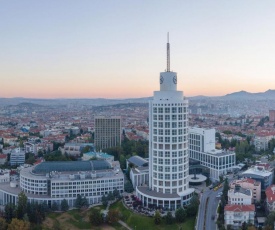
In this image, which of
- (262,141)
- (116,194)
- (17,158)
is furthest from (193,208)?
(262,141)

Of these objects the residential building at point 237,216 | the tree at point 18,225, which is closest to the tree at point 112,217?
the tree at point 18,225

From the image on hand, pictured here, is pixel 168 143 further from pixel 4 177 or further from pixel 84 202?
pixel 4 177

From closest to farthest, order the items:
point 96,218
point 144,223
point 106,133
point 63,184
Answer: point 144,223 → point 96,218 → point 63,184 → point 106,133

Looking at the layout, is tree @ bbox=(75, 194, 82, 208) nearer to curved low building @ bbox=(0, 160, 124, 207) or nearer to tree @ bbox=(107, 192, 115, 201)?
curved low building @ bbox=(0, 160, 124, 207)

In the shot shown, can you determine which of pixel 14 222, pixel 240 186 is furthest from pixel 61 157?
pixel 240 186

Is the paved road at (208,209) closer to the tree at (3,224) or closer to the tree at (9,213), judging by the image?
the tree at (3,224)

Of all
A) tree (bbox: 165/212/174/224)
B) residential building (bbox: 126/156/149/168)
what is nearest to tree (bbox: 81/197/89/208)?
tree (bbox: 165/212/174/224)
